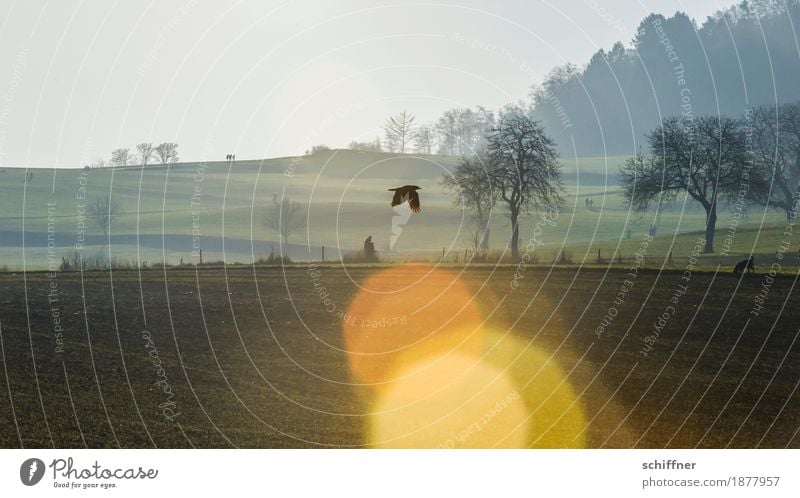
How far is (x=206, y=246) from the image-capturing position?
9144 centimetres

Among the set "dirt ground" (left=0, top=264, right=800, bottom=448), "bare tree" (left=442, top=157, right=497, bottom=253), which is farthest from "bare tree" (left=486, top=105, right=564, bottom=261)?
"dirt ground" (left=0, top=264, right=800, bottom=448)

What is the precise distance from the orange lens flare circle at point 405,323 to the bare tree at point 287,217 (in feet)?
146

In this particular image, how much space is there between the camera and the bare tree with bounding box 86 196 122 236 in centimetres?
9762

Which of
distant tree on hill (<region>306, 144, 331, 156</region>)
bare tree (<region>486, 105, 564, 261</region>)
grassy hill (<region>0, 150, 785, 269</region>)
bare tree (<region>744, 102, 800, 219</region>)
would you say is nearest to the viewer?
bare tree (<region>486, 105, 564, 261</region>)

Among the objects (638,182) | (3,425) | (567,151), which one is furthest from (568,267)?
(567,151)

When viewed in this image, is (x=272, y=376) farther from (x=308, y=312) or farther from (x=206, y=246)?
(x=206, y=246)

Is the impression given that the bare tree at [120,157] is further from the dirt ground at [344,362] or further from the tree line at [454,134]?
the dirt ground at [344,362]

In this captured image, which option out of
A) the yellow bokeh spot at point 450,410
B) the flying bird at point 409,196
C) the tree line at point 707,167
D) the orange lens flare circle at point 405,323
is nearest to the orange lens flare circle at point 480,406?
the yellow bokeh spot at point 450,410

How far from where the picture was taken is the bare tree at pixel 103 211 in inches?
3844

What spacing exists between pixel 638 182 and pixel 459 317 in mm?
45462

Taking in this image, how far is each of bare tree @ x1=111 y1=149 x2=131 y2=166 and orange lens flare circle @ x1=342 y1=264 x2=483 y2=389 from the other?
297 ft

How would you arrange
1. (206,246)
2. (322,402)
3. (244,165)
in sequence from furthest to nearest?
(244,165) < (206,246) < (322,402)

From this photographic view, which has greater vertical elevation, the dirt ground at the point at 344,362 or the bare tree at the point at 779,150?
the bare tree at the point at 779,150

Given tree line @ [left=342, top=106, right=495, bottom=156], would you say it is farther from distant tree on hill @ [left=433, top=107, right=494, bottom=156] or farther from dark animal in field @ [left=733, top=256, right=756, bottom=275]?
dark animal in field @ [left=733, top=256, right=756, bottom=275]
